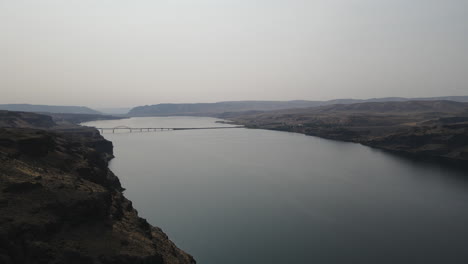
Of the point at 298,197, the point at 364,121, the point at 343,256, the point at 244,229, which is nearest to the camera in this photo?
the point at 343,256

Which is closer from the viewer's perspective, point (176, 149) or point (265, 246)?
point (265, 246)

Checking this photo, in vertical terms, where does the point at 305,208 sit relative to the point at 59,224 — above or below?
below

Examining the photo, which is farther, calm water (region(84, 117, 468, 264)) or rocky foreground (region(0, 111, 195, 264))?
calm water (region(84, 117, 468, 264))

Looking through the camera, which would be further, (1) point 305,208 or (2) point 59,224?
(1) point 305,208

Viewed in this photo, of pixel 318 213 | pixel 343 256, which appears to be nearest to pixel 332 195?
pixel 318 213

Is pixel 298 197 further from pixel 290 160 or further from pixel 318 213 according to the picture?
pixel 290 160

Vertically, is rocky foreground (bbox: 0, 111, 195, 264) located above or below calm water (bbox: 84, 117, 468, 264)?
above

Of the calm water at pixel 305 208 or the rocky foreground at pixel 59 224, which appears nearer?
the rocky foreground at pixel 59 224

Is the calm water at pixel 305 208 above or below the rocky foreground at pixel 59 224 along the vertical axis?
below
